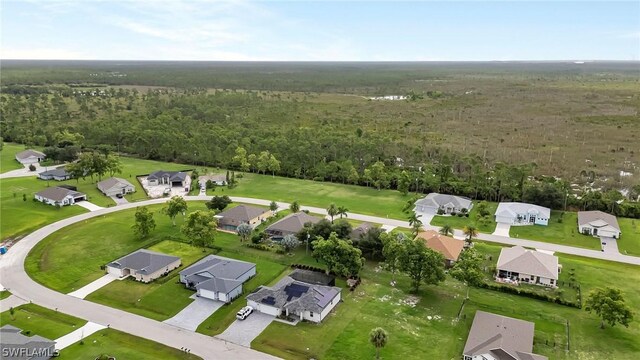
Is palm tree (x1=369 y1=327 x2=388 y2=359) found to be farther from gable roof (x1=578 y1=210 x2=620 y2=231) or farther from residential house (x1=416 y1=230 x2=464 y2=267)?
gable roof (x1=578 y1=210 x2=620 y2=231)

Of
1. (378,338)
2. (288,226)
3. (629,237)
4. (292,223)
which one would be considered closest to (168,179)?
(292,223)

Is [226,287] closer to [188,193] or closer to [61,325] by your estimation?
[61,325]

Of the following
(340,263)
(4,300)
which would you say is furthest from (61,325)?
(340,263)

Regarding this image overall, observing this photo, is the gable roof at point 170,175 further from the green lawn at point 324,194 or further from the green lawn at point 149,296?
the green lawn at point 149,296

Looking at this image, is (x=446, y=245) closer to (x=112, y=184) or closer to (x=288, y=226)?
(x=288, y=226)

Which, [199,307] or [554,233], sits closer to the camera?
[199,307]

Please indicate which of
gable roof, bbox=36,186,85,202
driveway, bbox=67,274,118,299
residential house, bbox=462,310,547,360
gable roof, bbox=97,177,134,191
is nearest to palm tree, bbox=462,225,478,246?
residential house, bbox=462,310,547,360
